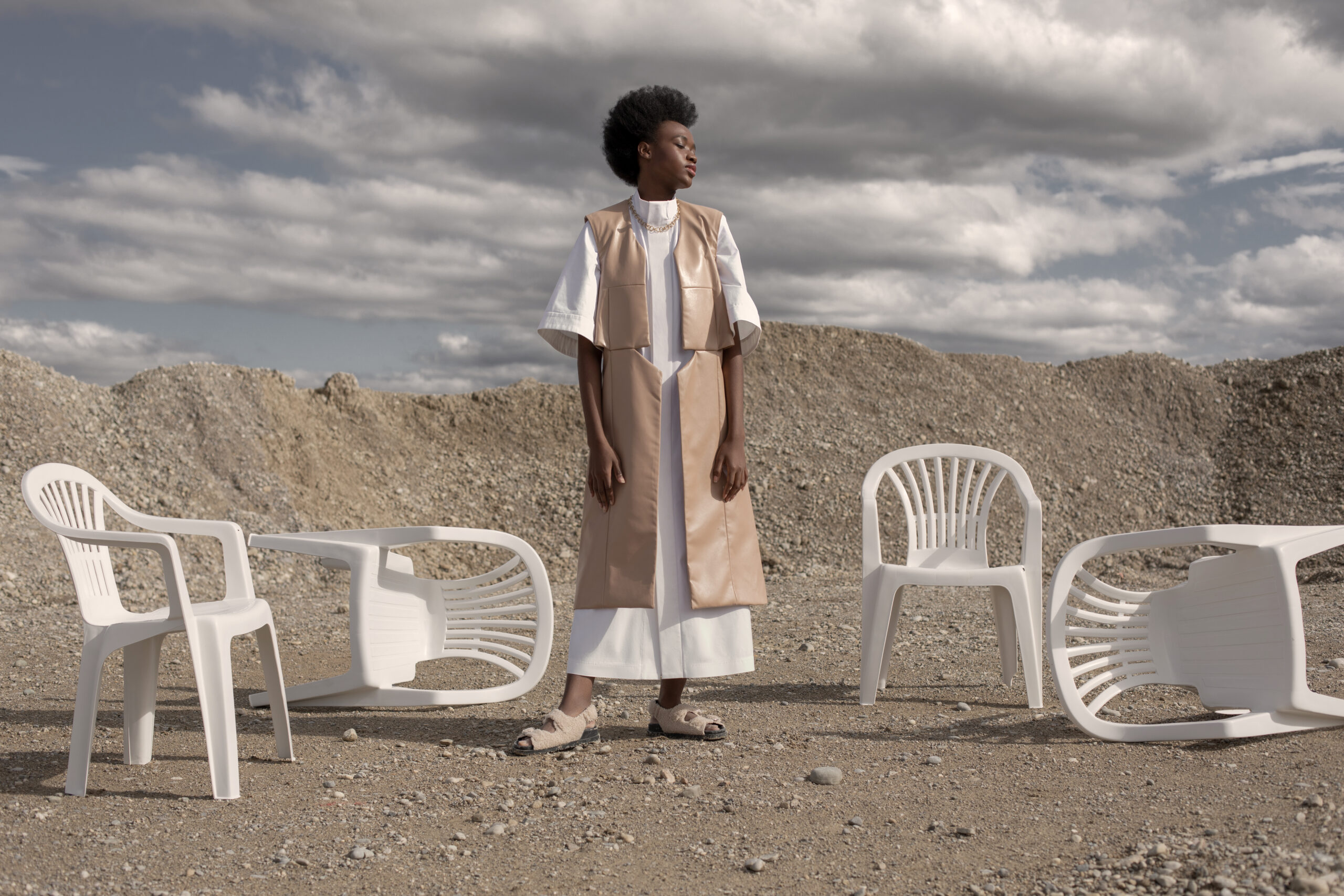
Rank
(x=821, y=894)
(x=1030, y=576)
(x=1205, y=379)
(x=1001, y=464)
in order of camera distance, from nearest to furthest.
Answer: (x=821, y=894) → (x=1030, y=576) → (x=1001, y=464) → (x=1205, y=379)

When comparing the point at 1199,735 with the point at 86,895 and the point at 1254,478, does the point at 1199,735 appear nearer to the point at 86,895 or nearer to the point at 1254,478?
the point at 86,895

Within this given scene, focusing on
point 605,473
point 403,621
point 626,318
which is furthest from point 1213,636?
point 403,621

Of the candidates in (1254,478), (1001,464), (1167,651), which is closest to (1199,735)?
(1167,651)

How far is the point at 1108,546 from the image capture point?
3.40 m

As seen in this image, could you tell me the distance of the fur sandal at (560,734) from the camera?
3.30m

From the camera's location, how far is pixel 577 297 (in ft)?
11.0

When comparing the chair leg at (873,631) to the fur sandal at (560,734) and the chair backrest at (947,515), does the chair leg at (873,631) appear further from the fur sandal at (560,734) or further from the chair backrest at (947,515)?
the fur sandal at (560,734)

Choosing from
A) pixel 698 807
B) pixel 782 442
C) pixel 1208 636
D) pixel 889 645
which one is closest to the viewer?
pixel 698 807

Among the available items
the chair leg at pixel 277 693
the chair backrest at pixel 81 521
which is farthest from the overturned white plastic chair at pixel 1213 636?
the chair backrest at pixel 81 521

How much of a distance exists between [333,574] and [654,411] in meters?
8.28

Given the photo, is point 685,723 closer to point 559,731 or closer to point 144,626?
point 559,731

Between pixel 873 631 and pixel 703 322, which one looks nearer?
pixel 703 322

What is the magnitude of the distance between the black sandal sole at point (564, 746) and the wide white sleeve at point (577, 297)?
4.23ft

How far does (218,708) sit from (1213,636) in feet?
10.9
